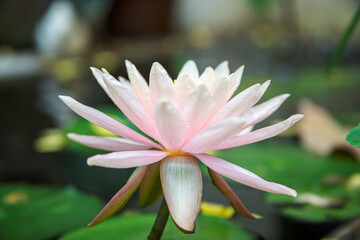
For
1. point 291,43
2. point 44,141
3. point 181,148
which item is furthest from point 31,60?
point 181,148

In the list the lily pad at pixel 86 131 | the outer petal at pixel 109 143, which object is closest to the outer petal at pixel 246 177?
the outer petal at pixel 109 143

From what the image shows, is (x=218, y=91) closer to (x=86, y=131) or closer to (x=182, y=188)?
(x=182, y=188)

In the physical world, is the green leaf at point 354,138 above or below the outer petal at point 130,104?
below

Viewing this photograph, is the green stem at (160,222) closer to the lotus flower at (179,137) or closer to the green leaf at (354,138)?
the lotus flower at (179,137)

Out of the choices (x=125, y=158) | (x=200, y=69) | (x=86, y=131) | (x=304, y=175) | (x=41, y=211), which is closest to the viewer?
(x=125, y=158)

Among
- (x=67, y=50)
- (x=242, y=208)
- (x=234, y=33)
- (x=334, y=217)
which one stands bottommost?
(x=234, y=33)

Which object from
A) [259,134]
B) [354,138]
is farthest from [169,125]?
[354,138]

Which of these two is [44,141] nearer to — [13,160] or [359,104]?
[13,160]
